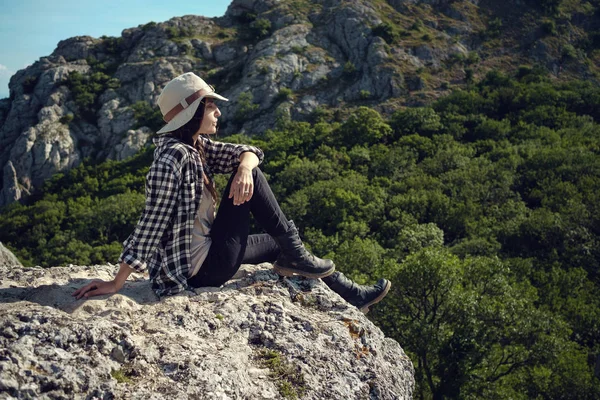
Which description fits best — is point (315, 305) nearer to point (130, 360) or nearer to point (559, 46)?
point (130, 360)

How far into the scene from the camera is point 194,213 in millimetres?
5098

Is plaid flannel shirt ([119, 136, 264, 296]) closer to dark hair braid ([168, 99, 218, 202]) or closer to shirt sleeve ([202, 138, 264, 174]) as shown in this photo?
dark hair braid ([168, 99, 218, 202])

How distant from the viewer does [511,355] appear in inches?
778

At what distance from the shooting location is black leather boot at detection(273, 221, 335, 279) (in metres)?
5.49

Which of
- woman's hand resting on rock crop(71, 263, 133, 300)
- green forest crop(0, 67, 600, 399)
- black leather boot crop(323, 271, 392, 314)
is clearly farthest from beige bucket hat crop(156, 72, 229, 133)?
green forest crop(0, 67, 600, 399)

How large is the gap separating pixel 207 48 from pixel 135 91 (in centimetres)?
1389

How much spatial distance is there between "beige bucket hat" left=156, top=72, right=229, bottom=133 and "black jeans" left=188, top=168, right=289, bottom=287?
0.76 meters

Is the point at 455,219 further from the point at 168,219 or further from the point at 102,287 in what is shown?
the point at 102,287

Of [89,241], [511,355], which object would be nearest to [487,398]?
[511,355]

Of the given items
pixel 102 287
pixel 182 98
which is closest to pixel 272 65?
pixel 182 98

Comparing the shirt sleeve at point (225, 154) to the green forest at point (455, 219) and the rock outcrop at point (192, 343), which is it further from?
the green forest at point (455, 219)

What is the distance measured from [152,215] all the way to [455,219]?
35470 millimetres

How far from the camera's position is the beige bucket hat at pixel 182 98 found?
4.95 m

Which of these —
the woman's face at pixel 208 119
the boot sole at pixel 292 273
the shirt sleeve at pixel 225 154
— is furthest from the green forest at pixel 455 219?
the woman's face at pixel 208 119
